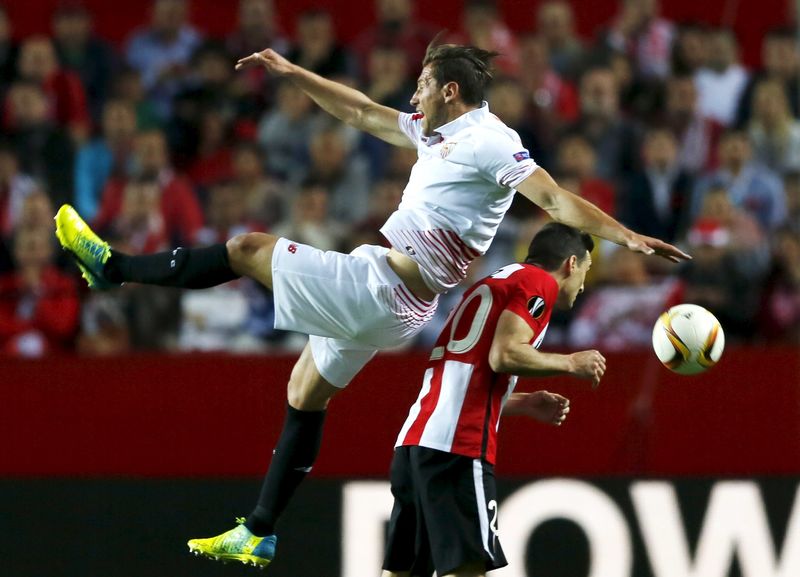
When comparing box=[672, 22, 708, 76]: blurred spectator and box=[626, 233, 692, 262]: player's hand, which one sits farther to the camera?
box=[672, 22, 708, 76]: blurred spectator

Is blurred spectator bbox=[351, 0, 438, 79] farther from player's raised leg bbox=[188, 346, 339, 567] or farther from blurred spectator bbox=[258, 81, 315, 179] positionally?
player's raised leg bbox=[188, 346, 339, 567]

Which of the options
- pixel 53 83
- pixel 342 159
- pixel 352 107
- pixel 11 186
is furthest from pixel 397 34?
pixel 352 107

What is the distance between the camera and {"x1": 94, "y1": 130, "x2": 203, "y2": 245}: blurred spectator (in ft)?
31.1

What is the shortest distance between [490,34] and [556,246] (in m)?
5.36

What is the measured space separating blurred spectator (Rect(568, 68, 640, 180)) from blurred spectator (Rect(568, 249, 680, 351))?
4.89 ft

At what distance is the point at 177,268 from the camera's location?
5.78 metres

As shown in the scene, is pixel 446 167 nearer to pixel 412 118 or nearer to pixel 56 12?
pixel 412 118

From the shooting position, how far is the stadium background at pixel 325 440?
750cm

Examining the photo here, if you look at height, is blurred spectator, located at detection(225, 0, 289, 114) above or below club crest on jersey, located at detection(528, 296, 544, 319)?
above

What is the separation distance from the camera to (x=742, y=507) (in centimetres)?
750

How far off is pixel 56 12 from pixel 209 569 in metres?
5.34

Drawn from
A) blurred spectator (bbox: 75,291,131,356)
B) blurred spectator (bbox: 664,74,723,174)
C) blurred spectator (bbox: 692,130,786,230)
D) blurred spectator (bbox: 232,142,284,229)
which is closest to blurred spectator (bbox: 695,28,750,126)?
blurred spectator (bbox: 664,74,723,174)

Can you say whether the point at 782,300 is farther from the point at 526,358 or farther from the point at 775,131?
the point at 526,358

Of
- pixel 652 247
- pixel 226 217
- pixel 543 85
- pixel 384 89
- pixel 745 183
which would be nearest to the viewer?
pixel 652 247
